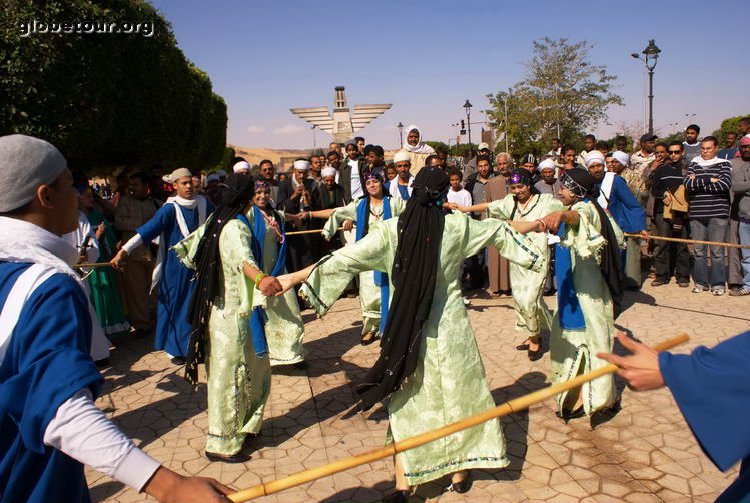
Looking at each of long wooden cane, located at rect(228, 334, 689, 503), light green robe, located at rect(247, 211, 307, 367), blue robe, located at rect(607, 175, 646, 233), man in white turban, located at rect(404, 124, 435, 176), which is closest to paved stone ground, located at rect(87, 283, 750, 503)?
light green robe, located at rect(247, 211, 307, 367)

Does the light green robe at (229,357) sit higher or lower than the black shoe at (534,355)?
higher

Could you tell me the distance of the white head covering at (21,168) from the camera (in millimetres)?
1586

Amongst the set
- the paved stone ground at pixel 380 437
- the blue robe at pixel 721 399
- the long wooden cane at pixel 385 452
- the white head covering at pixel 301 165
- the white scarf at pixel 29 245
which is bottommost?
the paved stone ground at pixel 380 437

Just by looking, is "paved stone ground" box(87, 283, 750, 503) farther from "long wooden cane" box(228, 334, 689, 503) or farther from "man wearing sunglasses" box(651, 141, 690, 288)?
"man wearing sunglasses" box(651, 141, 690, 288)

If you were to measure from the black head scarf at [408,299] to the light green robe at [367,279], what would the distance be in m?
2.85

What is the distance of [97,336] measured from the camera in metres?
2.00

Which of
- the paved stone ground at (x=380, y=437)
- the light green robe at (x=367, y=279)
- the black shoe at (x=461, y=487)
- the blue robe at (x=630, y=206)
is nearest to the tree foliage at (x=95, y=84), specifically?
the paved stone ground at (x=380, y=437)

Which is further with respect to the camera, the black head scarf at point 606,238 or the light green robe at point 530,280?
the light green robe at point 530,280

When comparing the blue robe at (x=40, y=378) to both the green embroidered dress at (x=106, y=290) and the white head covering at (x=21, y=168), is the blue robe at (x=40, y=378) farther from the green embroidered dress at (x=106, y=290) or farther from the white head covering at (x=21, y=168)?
the green embroidered dress at (x=106, y=290)

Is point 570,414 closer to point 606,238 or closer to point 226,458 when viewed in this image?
point 606,238

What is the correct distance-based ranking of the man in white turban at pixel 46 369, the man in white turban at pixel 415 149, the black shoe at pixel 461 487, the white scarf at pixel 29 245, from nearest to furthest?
1. the man in white turban at pixel 46 369
2. the white scarf at pixel 29 245
3. the black shoe at pixel 461 487
4. the man in white turban at pixel 415 149

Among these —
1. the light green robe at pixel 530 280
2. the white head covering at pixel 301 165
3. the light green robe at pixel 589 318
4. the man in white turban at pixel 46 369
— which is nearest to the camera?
the man in white turban at pixel 46 369

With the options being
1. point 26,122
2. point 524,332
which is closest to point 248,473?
point 524,332

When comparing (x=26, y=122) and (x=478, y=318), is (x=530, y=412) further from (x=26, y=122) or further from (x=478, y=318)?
(x=26, y=122)
